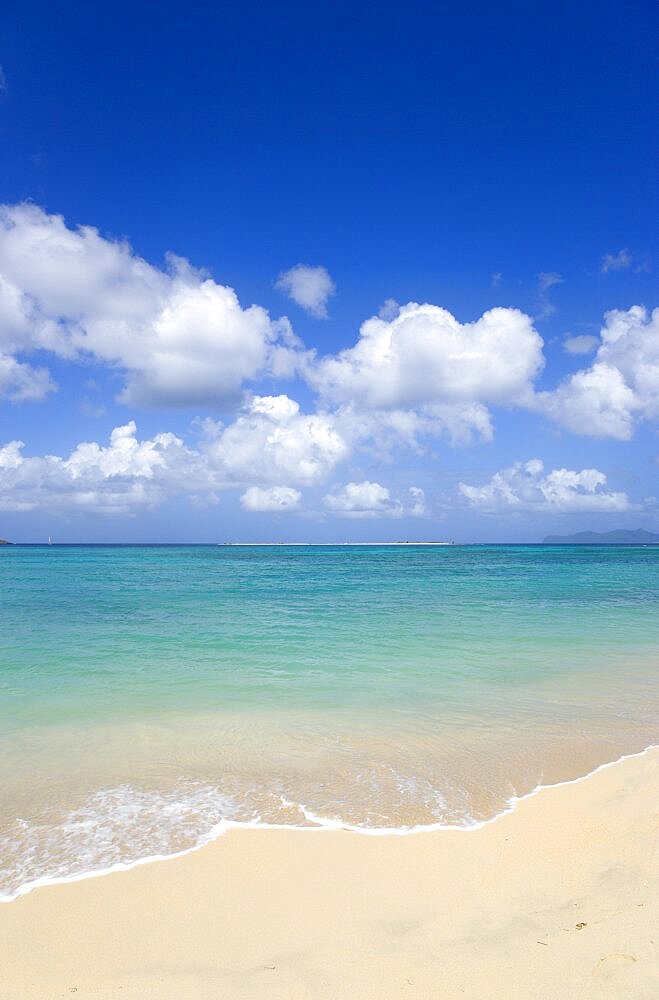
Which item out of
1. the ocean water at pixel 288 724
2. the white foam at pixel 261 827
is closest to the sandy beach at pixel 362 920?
the white foam at pixel 261 827

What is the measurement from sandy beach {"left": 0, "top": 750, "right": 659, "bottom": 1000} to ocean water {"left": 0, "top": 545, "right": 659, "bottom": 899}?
1.44 feet

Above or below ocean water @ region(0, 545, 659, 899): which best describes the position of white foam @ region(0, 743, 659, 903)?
above

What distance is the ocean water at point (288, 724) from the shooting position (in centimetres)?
580

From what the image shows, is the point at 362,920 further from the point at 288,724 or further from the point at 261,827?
the point at 288,724

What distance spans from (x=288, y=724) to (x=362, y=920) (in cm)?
463

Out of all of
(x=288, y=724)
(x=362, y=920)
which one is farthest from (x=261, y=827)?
(x=288, y=724)

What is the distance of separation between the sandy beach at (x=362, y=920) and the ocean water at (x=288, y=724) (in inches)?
17.3

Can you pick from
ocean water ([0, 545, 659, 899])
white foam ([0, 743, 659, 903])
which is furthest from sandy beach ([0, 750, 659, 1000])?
ocean water ([0, 545, 659, 899])

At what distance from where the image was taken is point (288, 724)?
8.70m

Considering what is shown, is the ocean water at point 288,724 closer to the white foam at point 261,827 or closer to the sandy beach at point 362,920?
the white foam at point 261,827

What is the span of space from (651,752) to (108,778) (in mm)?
6993

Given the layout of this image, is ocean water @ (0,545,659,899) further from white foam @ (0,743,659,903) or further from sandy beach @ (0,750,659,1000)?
sandy beach @ (0,750,659,1000)

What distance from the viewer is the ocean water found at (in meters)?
5.80

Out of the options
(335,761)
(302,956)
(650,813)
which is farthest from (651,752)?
(302,956)
